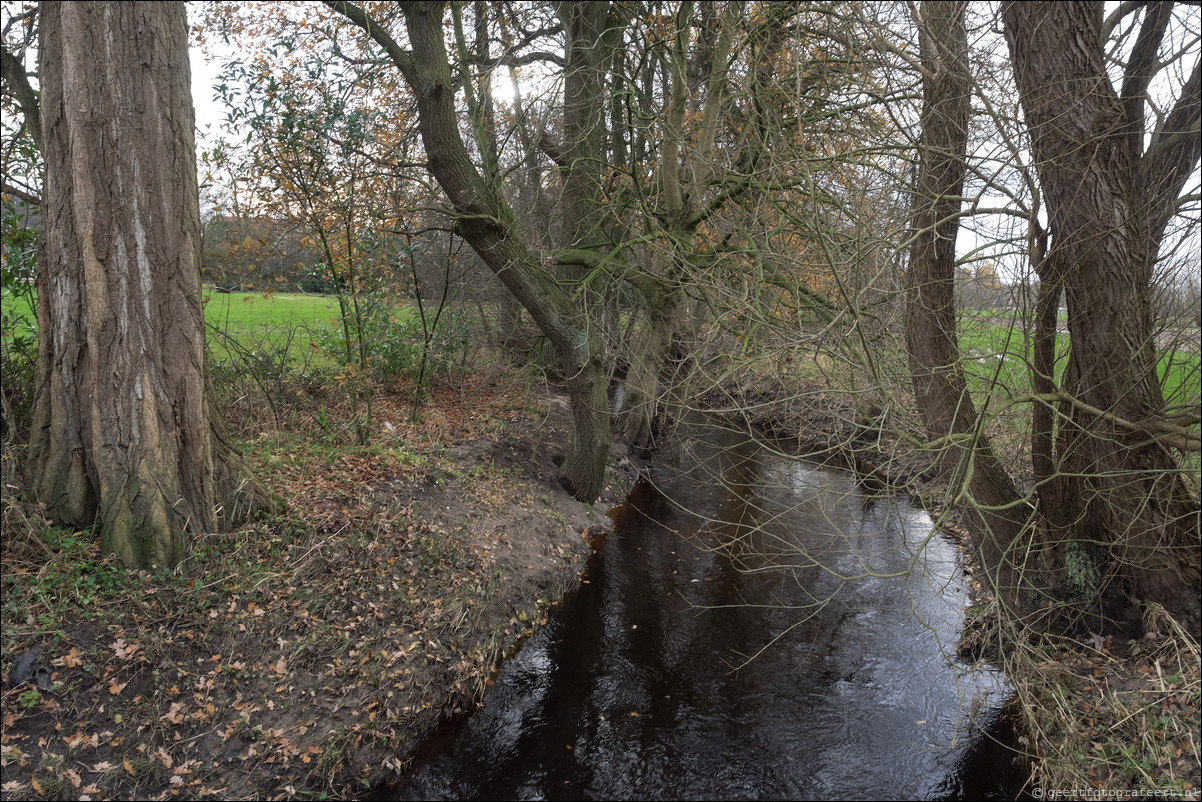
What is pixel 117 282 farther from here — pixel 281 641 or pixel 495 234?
pixel 495 234

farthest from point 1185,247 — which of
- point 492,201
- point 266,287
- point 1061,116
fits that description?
point 266,287

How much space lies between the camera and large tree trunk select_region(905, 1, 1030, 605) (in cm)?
618

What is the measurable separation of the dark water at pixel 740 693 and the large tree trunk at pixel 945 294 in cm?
70

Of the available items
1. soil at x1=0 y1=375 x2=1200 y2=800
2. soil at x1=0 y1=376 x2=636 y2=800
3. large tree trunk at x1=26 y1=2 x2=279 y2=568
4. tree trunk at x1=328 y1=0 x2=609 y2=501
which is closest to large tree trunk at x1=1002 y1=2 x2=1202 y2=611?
soil at x1=0 y1=375 x2=1200 y2=800

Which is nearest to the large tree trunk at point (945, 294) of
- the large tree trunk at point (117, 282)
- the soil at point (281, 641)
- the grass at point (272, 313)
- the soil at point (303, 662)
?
the soil at point (303, 662)

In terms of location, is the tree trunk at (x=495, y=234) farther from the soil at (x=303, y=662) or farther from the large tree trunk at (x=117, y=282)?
the soil at (x=303, y=662)

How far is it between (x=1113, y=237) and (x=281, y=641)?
723cm

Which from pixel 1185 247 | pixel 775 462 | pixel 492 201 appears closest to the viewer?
pixel 1185 247

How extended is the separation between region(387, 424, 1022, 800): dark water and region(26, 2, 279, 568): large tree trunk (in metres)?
3.21

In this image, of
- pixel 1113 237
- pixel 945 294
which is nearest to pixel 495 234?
pixel 945 294

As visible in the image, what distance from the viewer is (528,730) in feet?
19.6

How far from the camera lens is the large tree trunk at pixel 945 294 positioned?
6176 millimetres

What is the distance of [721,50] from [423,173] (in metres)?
4.62

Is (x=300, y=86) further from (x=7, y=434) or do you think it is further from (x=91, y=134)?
(x=7, y=434)
